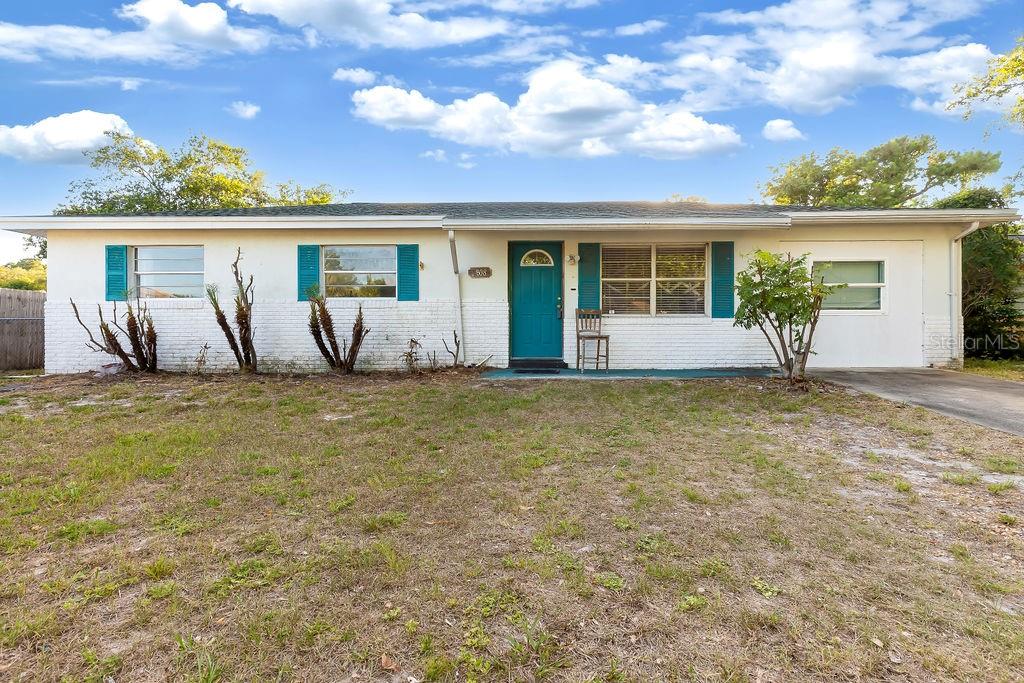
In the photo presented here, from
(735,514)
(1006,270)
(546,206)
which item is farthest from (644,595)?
(1006,270)

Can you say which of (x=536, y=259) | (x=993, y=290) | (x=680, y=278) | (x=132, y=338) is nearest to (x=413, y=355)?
(x=536, y=259)

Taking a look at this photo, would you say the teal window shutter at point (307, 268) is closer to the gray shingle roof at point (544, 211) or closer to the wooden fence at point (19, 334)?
the gray shingle roof at point (544, 211)

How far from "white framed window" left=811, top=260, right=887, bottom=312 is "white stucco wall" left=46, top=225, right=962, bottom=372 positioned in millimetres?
195

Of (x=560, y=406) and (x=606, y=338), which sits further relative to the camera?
(x=606, y=338)

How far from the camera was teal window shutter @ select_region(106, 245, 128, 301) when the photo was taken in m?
8.30

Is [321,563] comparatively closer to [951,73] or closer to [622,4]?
[622,4]

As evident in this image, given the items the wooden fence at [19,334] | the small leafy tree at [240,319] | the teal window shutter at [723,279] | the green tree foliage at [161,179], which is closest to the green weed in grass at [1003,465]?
the teal window shutter at [723,279]

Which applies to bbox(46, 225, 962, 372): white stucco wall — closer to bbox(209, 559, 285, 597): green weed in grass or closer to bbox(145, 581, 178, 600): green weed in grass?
bbox(209, 559, 285, 597): green weed in grass

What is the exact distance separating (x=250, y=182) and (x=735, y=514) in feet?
76.5

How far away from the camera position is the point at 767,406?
545 centimetres

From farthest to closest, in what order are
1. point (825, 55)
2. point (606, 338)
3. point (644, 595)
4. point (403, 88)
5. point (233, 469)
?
1. point (403, 88)
2. point (825, 55)
3. point (606, 338)
4. point (233, 469)
5. point (644, 595)

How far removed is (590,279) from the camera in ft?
27.2

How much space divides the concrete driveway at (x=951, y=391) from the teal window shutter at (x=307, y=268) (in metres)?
8.37

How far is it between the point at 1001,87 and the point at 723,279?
27.5 feet
